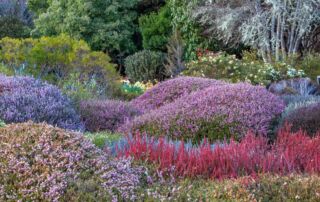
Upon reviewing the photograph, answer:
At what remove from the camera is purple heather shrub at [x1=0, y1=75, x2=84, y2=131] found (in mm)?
8430

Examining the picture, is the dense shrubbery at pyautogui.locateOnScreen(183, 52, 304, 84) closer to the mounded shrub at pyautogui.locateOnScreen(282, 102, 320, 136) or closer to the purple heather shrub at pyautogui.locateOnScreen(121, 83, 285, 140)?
the purple heather shrub at pyautogui.locateOnScreen(121, 83, 285, 140)

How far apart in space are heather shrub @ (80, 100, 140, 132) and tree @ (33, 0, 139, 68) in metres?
10.9

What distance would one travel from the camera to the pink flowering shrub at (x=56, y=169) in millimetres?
4625

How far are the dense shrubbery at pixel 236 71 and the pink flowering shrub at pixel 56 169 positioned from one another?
32.8ft

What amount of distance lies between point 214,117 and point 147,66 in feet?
35.7

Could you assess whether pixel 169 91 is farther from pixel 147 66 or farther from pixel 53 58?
pixel 147 66

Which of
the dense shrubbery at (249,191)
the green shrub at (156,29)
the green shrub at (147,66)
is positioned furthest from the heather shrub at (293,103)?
the green shrub at (156,29)

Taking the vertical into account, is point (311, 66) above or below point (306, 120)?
below

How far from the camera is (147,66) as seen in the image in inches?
763

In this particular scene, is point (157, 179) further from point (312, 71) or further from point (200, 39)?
point (200, 39)

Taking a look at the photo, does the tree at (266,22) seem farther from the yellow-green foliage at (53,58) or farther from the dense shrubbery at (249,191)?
the dense shrubbery at (249,191)

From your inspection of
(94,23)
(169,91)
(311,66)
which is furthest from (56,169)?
(94,23)

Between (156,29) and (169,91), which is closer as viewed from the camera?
(169,91)

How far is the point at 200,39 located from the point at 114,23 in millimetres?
2767
